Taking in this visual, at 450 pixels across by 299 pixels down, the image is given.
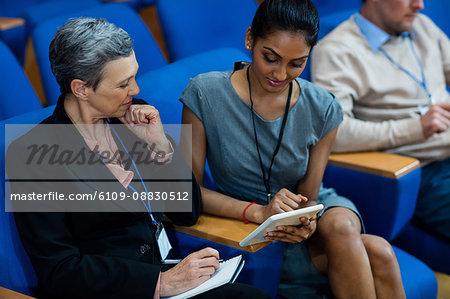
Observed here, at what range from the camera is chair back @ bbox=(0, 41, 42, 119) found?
1816 mm

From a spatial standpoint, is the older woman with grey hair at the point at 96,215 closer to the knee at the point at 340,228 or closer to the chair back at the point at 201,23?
the knee at the point at 340,228

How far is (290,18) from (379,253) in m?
0.67

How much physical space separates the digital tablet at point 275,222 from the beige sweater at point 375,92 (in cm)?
69

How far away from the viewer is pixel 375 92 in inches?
83.5

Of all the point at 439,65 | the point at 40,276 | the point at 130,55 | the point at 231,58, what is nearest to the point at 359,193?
the point at 231,58

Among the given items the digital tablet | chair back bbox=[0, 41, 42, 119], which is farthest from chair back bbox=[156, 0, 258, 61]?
the digital tablet

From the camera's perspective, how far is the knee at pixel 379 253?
4.88 feet

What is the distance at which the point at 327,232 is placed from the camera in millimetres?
1511

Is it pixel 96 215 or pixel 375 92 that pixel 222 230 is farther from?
pixel 375 92

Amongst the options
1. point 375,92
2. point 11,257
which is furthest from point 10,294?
point 375,92

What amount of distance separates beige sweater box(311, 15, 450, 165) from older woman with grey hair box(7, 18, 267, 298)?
88 centimetres

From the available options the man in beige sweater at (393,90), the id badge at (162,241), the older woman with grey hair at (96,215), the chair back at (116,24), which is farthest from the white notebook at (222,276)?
the chair back at (116,24)

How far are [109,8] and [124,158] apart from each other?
0.99 m

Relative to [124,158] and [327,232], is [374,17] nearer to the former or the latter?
[327,232]
